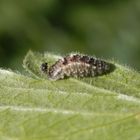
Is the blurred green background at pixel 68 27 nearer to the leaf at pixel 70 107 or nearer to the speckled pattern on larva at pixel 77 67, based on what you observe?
the speckled pattern on larva at pixel 77 67

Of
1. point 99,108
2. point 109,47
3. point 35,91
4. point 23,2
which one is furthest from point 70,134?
point 23,2

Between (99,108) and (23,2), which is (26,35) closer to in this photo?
(23,2)

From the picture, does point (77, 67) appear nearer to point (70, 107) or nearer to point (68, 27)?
point (70, 107)

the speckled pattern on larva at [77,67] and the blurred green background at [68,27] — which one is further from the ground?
the blurred green background at [68,27]

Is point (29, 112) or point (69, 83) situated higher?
point (69, 83)

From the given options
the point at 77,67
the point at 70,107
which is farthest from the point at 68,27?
the point at 70,107

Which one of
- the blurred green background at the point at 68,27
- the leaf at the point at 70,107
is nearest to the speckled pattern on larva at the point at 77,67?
the leaf at the point at 70,107

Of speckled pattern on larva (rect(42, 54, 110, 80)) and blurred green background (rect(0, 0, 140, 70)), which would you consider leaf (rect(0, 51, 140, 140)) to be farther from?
blurred green background (rect(0, 0, 140, 70))
